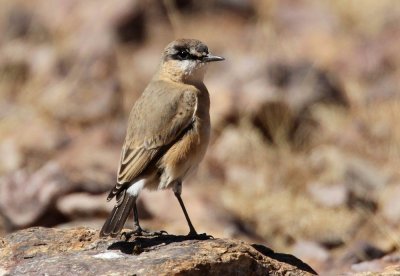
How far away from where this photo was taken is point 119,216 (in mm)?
6695

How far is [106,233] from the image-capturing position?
256 inches

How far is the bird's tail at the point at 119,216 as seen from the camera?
21.4 feet

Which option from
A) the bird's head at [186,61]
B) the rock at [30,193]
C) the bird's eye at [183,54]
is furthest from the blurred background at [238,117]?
the bird's eye at [183,54]

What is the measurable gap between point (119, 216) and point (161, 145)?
0.86m

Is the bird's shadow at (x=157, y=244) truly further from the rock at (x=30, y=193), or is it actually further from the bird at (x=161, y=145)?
the rock at (x=30, y=193)

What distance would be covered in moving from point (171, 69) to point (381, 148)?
567cm

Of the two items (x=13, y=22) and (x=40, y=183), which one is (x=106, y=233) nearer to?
(x=40, y=183)

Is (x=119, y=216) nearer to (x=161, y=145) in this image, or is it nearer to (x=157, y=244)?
(x=157, y=244)

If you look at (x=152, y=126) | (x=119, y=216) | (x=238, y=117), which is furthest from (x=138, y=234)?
(x=238, y=117)

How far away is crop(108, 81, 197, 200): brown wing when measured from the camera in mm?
7172

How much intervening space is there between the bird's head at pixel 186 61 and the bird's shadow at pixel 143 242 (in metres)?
1.90

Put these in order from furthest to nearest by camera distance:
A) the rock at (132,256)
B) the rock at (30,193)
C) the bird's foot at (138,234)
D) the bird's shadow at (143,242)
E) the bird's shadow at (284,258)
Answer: the rock at (30,193) → the bird's foot at (138,234) → the bird's shadow at (284,258) → the bird's shadow at (143,242) → the rock at (132,256)

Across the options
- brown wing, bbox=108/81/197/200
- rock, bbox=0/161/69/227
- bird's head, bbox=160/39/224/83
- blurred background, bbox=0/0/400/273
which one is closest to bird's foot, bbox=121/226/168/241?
brown wing, bbox=108/81/197/200

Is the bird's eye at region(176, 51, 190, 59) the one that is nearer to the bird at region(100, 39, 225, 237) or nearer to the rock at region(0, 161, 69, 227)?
the bird at region(100, 39, 225, 237)
